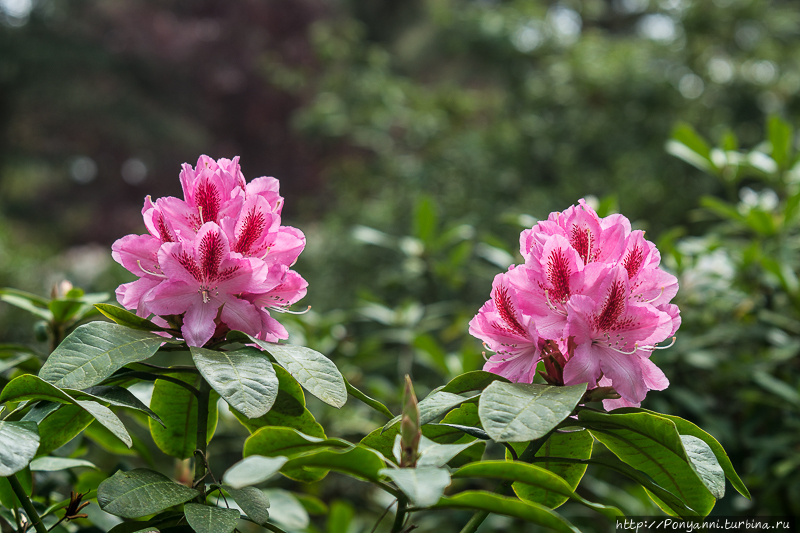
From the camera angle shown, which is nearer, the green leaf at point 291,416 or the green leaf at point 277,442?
the green leaf at point 277,442

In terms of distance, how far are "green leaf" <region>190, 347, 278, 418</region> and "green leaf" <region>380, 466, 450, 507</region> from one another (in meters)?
0.16

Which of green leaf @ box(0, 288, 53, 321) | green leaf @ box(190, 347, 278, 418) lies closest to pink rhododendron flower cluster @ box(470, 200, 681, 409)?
green leaf @ box(190, 347, 278, 418)

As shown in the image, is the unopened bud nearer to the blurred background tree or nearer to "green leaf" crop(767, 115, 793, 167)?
the blurred background tree

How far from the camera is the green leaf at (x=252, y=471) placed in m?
0.42

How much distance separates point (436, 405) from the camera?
0.60 metres

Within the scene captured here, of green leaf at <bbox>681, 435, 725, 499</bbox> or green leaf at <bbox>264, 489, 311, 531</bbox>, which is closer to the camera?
green leaf at <bbox>681, 435, 725, 499</bbox>

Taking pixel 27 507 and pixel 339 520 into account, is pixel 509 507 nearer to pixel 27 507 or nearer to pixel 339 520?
pixel 27 507

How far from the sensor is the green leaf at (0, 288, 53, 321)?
1009mm

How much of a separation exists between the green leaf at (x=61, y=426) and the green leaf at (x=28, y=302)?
35cm

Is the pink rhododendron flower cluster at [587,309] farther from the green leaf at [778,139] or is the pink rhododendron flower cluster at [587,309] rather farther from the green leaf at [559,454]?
the green leaf at [778,139]

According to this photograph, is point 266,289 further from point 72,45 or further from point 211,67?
point 72,45

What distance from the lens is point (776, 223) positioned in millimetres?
1549

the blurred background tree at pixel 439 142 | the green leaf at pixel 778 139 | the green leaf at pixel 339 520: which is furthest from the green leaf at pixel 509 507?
the green leaf at pixel 778 139

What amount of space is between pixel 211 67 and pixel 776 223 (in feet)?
27.3
